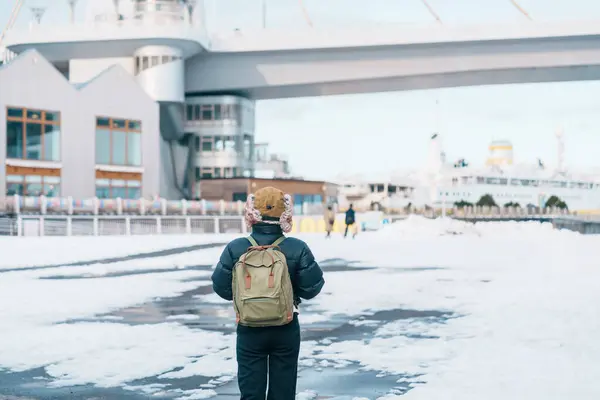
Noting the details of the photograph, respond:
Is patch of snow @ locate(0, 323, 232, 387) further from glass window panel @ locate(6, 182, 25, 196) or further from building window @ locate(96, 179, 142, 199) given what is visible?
building window @ locate(96, 179, 142, 199)

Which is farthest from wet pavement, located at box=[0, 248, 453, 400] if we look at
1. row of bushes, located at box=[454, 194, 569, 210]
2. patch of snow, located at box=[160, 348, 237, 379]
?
row of bushes, located at box=[454, 194, 569, 210]

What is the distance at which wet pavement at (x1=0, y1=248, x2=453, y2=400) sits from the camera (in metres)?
7.11

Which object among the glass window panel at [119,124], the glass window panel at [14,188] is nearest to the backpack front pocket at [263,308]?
the glass window panel at [14,188]

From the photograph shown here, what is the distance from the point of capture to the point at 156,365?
8445mm

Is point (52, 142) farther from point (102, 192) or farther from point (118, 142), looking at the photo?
point (118, 142)

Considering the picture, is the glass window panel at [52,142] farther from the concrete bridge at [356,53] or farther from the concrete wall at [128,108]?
the concrete bridge at [356,53]

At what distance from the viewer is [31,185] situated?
54.9 m

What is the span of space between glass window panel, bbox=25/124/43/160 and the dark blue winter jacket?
51.7 meters

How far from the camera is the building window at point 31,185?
176 feet

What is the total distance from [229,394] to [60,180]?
51.3 m

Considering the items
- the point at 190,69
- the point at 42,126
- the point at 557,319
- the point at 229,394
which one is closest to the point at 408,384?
the point at 229,394

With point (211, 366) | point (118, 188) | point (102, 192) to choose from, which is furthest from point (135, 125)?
point (211, 366)

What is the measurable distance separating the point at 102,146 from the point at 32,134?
5.09m

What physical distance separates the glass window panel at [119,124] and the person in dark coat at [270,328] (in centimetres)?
5596
